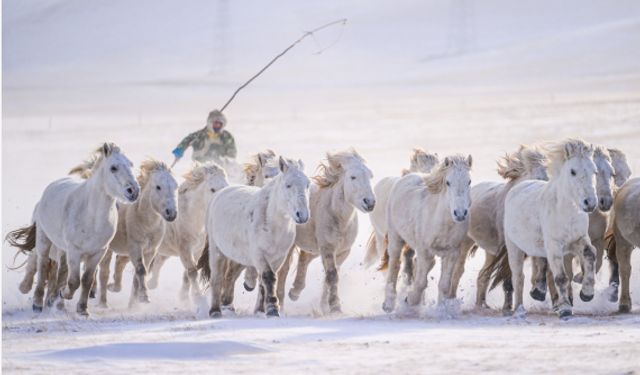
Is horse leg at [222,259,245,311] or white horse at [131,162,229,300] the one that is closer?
horse leg at [222,259,245,311]

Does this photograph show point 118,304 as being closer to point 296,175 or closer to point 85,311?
point 85,311

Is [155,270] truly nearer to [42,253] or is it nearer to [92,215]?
[42,253]

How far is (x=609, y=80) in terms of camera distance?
61.2 meters

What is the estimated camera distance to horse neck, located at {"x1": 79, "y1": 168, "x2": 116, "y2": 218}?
39.2ft

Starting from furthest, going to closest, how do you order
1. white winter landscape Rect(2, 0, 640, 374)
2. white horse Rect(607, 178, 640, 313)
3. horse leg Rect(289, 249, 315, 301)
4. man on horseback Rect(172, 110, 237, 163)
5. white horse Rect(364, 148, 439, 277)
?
man on horseback Rect(172, 110, 237, 163) < white horse Rect(364, 148, 439, 277) < horse leg Rect(289, 249, 315, 301) < white horse Rect(607, 178, 640, 313) < white winter landscape Rect(2, 0, 640, 374)

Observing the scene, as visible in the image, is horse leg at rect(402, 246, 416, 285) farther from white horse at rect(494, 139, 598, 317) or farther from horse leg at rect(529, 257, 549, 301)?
white horse at rect(494, 139, 598, 317)

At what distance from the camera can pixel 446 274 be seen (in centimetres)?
1157

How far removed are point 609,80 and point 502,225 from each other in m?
50.6

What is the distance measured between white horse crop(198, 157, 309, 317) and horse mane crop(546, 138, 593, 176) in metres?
2.08

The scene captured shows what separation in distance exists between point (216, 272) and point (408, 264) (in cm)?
205

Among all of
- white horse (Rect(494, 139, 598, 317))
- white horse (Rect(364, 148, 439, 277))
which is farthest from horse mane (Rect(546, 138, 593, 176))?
white horse (Rect(364, 148, 439, 277))

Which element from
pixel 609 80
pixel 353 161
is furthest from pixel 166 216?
pixel 609 80

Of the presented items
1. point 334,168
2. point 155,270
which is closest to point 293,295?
point 334,168

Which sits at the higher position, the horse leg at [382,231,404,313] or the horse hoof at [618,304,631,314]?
the horse leg at [382,231,404,313]
